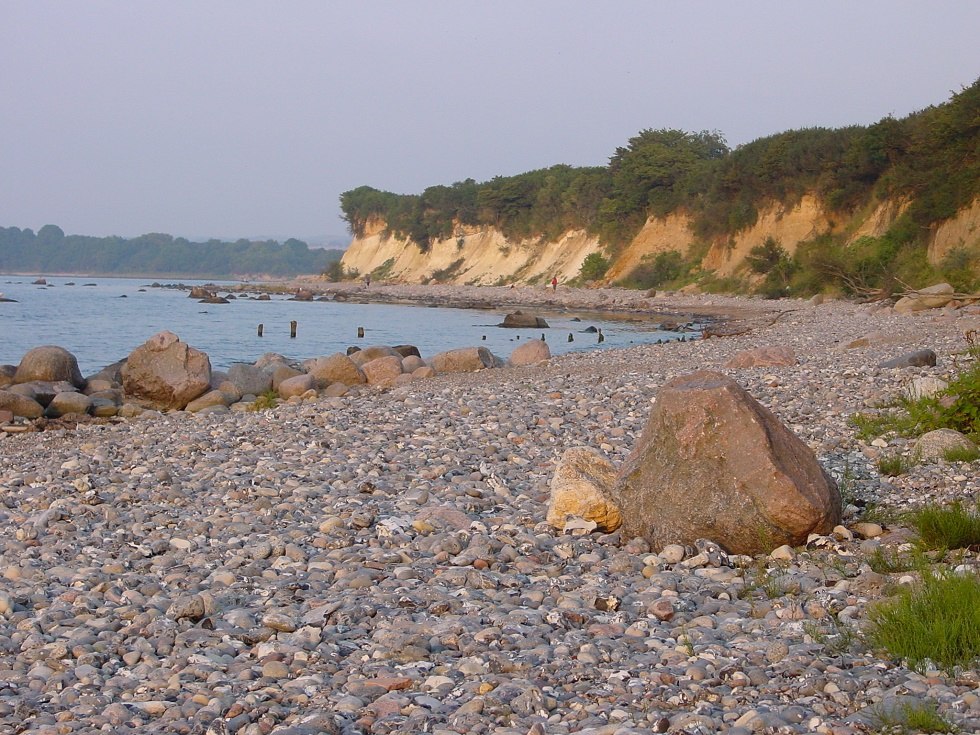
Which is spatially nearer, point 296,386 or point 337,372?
point 296,386

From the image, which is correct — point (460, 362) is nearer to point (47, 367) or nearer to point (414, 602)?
point (47, 367)

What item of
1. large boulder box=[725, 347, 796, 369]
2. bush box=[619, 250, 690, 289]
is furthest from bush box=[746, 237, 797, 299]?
large boulder box=[725, 347, 796, 369]

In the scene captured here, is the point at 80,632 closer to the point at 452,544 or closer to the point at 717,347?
the point at 452,544

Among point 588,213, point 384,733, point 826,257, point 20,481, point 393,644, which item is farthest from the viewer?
point 588,213

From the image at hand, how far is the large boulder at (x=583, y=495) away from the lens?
6.46 meters

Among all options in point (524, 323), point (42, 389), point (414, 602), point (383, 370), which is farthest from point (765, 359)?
point (524, 323)

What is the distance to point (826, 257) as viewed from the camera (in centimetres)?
4072

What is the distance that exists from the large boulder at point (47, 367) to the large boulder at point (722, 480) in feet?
48.2

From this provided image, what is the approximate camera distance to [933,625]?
4090mm

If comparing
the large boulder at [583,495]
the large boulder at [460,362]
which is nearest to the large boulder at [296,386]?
the large boulder at [460,362]

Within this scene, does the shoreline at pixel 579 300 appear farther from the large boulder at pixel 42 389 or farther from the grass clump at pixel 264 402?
the large boulder at pixel 42 389

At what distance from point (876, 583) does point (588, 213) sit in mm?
64428

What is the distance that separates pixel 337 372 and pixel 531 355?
15.8ft

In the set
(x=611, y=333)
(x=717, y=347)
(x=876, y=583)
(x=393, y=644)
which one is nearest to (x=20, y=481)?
(x=393, y=644)
